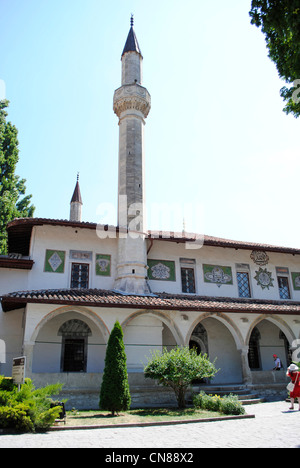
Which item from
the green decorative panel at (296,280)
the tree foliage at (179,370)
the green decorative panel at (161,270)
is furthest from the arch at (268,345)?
the tree foliage at (179,370)

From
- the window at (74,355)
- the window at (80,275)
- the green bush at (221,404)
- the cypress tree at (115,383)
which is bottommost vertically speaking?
the green bush at (221,404)

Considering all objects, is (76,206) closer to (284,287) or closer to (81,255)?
(81,255)

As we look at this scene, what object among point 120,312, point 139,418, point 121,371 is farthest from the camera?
point 120,312

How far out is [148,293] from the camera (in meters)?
13.7

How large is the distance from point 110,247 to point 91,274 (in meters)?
1.28

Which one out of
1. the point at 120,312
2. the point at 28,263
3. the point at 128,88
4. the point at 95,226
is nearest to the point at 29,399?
the point at 120,312


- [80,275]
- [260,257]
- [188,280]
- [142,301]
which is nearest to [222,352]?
[188,280]

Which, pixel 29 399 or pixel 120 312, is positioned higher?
pixel 120 312

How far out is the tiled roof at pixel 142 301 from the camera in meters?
11.2

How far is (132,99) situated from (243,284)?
29.9ft

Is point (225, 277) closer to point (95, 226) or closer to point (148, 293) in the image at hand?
point (148, 293)

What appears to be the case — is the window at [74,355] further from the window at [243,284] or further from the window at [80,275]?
the window at [243,284]

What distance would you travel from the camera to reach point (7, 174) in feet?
66.8

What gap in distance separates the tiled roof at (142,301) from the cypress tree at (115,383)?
2.33 metres
